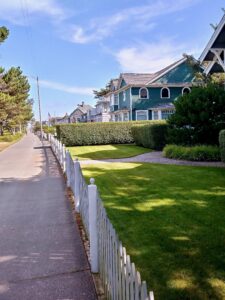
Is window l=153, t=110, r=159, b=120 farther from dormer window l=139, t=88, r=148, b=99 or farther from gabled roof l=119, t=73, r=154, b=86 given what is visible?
gabled roof l=119, t=73, r=154, b=86

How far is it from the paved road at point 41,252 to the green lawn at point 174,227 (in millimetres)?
854

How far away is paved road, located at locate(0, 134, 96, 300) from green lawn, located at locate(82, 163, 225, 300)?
33.6 inches

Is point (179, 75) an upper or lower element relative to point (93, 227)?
upper

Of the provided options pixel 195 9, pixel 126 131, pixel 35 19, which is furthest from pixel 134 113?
pixel 195 9

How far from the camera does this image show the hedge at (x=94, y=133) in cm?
2820

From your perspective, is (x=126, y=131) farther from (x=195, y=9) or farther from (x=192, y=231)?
(x=192, y=231)

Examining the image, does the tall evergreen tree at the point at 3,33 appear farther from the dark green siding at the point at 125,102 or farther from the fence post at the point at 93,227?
the fence post at the point at 93,227

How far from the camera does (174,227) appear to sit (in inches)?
230

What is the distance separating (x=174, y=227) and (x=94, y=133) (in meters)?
23.2

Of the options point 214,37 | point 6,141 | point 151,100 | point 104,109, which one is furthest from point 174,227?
point 104,109

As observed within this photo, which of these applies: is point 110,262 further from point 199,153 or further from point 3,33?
point 3,33

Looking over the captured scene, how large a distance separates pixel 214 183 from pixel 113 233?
272 inches

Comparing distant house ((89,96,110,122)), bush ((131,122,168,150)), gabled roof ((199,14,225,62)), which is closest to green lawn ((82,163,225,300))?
gabled roof ((199,14,225,62))

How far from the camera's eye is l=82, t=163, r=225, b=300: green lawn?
13.1 feet
